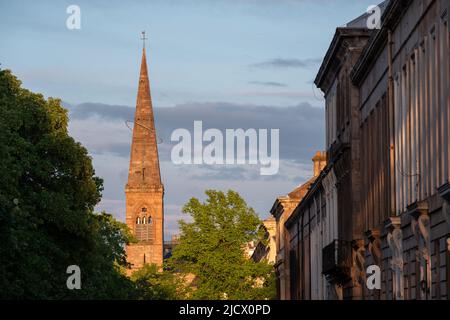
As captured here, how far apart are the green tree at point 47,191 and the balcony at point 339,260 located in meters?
9.80

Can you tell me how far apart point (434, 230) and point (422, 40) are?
536 centimetres

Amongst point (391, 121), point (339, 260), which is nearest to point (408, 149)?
point (391, 121)

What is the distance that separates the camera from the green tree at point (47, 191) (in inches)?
2218

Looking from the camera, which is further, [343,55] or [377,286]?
[343,55]

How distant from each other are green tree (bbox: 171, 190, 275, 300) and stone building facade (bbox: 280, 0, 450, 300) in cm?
Answer: 3763

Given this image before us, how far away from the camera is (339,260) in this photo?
64875 mm

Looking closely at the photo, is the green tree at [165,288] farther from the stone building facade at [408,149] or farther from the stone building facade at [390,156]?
the stone building facade at [408,149]

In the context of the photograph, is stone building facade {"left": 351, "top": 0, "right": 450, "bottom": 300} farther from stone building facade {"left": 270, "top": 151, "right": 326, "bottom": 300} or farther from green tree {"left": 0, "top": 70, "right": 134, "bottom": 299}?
stone building facade {"left": 270, "top": 151, "right": 326, "bottom": 300}

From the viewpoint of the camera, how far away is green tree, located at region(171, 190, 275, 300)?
118938mm

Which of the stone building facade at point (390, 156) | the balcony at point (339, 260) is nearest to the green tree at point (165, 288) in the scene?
the stone building facade at point (390, 156)

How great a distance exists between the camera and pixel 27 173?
63031mm
